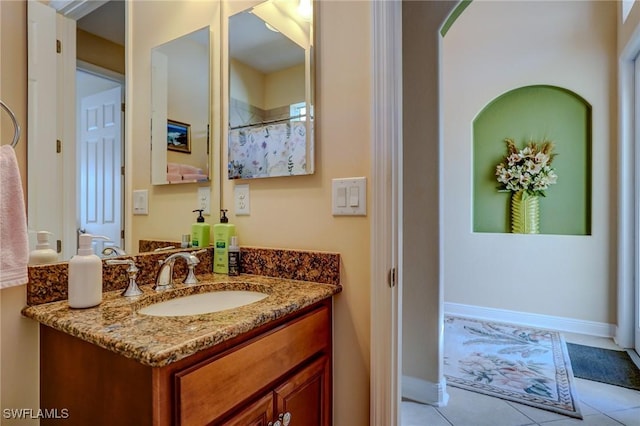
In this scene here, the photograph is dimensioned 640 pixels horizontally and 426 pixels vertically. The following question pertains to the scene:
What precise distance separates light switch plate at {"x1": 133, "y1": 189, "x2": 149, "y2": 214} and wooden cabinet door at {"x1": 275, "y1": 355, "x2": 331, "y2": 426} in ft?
2.64

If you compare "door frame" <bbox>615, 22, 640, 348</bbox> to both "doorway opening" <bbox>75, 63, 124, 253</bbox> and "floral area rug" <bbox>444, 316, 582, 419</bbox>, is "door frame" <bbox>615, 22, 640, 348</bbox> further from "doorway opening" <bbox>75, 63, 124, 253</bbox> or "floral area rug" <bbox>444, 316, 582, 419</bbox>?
"doorway opening" <bbox>75, 63, 124, 253</bbox>

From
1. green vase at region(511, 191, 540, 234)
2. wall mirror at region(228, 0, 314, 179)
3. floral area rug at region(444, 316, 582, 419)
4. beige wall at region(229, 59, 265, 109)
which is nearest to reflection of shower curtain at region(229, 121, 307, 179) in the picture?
wall mirror at region(228, 0, 314, 179)

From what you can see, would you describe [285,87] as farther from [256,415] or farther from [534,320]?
[534,320]

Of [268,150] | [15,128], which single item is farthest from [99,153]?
[268,150]

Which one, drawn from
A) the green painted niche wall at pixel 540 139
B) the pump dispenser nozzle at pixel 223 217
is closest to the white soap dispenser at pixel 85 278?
the pump dispenser nozzle at pixel 223 217

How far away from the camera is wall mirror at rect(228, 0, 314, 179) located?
1.22m

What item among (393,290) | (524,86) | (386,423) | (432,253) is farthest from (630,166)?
(386,423)

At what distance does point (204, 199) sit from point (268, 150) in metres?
0.37

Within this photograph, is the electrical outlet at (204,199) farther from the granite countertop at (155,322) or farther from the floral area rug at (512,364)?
the floral area rug at (512,364)

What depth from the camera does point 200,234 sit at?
52.5 inches

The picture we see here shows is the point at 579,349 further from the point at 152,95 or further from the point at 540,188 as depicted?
the point at 152,95

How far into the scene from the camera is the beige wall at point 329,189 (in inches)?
43.4

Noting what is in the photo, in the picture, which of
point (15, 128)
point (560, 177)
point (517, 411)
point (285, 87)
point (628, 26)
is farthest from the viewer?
point (560, 177)

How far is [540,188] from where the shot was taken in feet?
10.0
